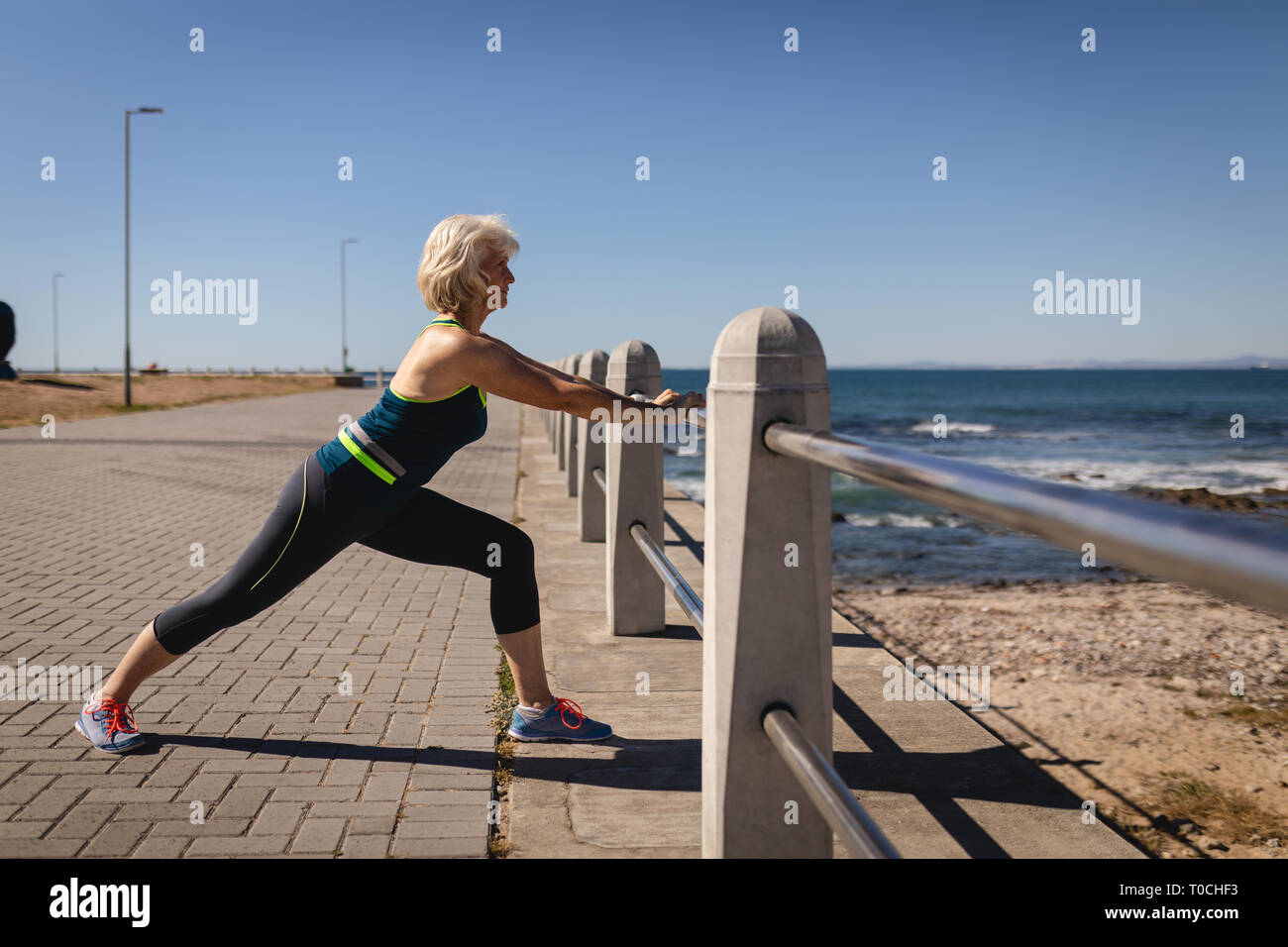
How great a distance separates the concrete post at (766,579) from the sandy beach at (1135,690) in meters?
1.89

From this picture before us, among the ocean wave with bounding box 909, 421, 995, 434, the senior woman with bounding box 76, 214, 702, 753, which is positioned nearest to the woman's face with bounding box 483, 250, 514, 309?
the senior woman with bounding box 76, 214, 702, 753

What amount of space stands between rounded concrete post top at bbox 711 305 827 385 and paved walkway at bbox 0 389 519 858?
152 centimetres

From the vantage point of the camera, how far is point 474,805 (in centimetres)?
292

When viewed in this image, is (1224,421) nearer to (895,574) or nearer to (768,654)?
(895,574)

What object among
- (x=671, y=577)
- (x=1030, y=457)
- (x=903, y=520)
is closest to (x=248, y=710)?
(x=671, y=577)

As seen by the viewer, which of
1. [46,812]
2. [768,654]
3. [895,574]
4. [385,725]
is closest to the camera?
[768,654]

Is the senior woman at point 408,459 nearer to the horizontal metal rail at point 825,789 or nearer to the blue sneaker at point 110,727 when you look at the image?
the blue sneaker at point 110,727

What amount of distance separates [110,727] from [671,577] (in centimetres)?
201

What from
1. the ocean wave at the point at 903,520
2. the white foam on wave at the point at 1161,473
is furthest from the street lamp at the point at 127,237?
the white foam on wave at the point at 1161,473

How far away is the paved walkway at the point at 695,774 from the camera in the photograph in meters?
2.72

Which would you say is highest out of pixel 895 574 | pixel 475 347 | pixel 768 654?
pixel 475 347
